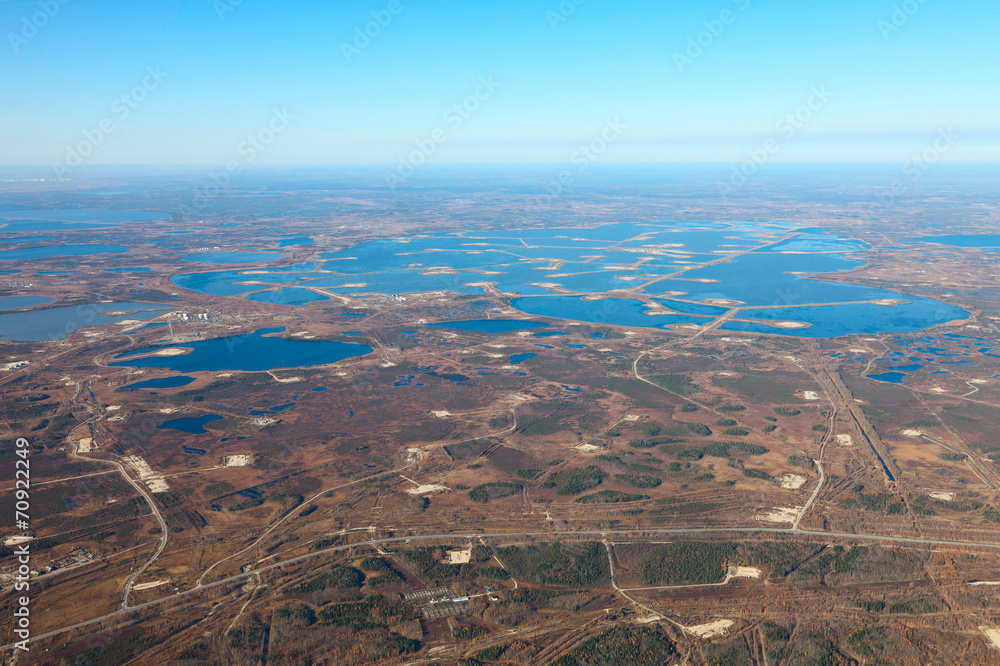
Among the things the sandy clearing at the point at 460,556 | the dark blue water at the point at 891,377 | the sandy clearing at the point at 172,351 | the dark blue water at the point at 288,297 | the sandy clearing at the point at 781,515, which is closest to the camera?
the sandy clearing at the point at 460,556

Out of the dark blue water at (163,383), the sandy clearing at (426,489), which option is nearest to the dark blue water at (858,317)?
the sandy clearing at (426,489)

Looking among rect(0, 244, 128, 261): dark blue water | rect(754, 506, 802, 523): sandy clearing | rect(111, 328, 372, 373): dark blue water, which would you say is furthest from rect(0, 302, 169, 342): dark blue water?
rect(754, 506, 802, 523): sandy clearing

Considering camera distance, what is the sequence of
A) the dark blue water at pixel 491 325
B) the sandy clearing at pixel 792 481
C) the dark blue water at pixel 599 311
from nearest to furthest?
the sandy clearing at pixel 792 481
the dark blue water at pixel 491 325
the dark blue water at pixel 599 311

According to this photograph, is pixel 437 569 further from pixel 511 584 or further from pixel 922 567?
pixel 922 567

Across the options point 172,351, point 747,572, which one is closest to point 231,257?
point 172,351

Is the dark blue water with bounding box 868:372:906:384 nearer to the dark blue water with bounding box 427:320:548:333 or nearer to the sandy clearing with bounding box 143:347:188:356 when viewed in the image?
the dark blue water with bounding box 427:320:548:333

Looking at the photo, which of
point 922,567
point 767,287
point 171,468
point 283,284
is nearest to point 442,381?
point 171,468

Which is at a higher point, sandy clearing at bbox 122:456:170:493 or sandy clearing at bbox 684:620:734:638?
sandy clearing at bbox 122:456:170:493

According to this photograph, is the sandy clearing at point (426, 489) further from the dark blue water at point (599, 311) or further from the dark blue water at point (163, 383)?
the dark blue water at point (599, 311)
